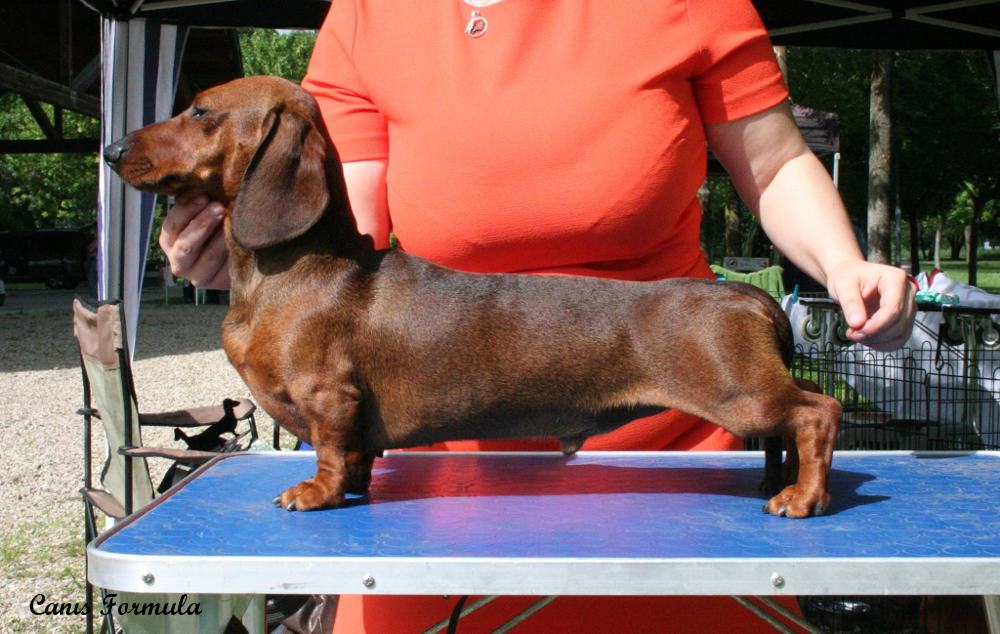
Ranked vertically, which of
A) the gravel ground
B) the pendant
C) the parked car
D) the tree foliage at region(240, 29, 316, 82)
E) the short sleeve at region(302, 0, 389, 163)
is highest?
the tree foliage at region(240, 29, 316, 82)

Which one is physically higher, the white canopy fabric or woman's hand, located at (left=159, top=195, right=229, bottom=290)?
the white canopy fabric

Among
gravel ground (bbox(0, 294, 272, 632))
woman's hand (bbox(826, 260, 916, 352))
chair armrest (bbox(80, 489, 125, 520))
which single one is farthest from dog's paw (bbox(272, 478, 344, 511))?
gravel ground (bbox(0, 294, 272, 632))

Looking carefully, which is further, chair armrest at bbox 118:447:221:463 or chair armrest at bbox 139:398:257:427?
chair armrest at bbox 139:398:257:427

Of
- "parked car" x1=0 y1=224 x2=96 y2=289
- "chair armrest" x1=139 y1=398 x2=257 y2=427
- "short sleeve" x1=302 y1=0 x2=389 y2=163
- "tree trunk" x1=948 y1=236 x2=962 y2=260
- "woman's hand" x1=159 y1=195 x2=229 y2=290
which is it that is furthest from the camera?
"tree trunk" x1=948 y1=236 x2=962 y2=260

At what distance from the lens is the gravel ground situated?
5746 millimetres

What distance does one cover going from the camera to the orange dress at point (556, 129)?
2.11 m

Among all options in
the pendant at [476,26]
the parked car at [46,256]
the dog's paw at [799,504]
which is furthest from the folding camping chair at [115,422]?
the parked car at [46,256]

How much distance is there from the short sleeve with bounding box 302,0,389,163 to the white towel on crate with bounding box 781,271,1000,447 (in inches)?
164

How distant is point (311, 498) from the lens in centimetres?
183

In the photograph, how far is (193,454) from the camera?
475 cm

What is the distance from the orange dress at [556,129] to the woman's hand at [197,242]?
1.40ft

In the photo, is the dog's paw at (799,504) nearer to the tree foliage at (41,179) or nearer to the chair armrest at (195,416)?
the chair armrest at (195,416)

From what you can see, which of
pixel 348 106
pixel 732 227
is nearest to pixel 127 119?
pixel 348 106

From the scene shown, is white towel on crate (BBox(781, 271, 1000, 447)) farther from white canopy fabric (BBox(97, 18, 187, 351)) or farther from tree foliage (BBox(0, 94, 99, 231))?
tree foliage (BBox(0, 94, 99, 231))
